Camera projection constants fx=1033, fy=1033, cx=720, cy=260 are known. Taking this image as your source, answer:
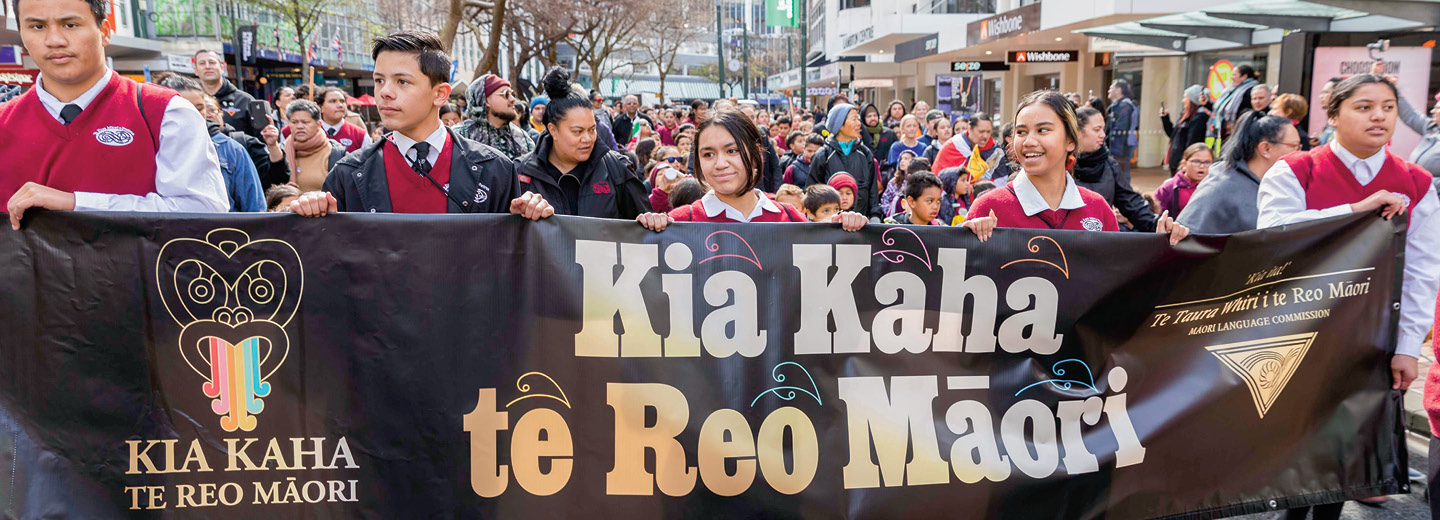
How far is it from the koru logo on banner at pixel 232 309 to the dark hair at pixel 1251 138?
4127mm

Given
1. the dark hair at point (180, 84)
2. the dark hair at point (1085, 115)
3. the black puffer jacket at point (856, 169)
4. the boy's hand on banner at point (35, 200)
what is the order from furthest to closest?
1. the black puffer jacket at point (856, 169)
2. the dark hair at point (180, 84)
3. the dark hair at point (1085, 115)
4. the boy's hand on banner at point (35, 200)

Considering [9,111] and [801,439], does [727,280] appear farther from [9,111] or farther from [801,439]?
[9,111]

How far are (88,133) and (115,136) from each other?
0.07 m

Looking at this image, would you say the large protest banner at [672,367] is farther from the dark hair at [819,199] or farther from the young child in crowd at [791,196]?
the young child in crowd at [791,196]

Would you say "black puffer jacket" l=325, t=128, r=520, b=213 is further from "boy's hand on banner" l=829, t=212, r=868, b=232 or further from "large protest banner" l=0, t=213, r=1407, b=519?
"boy's hand on banner" l=829, t=212, r=868, b=232

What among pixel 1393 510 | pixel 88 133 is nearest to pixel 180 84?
pixel 88 133

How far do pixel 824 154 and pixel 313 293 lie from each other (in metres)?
6.03

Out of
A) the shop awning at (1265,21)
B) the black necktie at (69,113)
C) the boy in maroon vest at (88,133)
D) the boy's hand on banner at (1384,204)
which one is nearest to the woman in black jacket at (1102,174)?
the boy's hand on banner at (1384,204)

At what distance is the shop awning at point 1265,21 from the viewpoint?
11742 mm

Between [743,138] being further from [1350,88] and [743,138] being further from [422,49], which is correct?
[1350,88]

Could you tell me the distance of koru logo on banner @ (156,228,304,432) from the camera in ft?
10.0

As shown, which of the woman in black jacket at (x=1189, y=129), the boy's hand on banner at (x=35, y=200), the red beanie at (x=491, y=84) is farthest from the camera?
the woman in black jacket at (x=1189, y=129)

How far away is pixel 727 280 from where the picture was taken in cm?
327

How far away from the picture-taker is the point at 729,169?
3.75 metres
